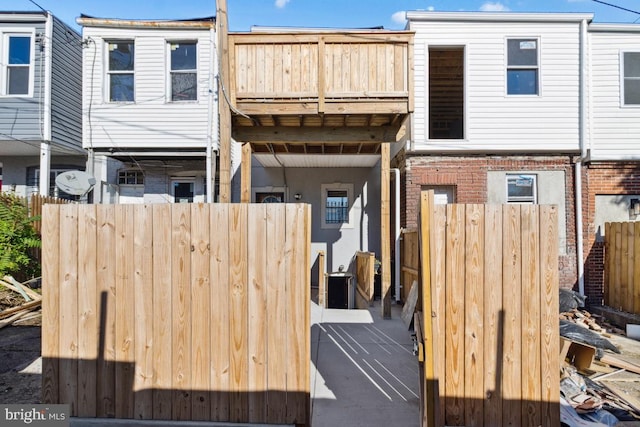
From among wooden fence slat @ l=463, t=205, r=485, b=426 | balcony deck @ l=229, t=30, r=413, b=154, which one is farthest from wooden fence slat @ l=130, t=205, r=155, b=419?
balcony deck @ l=229, t=30, r=413, b=154

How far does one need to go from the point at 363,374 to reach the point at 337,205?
622 centimetres

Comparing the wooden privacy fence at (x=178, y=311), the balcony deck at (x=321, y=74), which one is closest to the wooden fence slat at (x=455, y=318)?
the wooden privacy fence at (x=178, y=311)

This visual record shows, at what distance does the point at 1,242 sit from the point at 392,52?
7.79 metres

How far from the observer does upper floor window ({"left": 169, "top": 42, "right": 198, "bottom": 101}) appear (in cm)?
843

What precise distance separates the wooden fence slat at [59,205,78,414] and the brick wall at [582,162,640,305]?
28.8ft

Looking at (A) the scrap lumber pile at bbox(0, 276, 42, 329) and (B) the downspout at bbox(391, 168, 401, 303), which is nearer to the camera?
(A) the scrap lumber pile at bbox(0, 276, 42, 329)

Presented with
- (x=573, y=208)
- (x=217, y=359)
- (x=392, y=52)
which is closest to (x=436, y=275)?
(x=217, y=359)

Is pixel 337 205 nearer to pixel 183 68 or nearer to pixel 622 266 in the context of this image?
pixel 183 68

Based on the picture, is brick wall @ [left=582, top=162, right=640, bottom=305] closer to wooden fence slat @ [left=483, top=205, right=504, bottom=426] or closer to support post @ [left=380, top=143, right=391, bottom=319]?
support post @ [left=380, top=143, right=391, bottom=319]

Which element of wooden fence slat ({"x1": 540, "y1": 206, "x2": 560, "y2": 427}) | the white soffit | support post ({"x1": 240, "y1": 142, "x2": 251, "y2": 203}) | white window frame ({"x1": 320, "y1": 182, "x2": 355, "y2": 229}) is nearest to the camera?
wooden fence slat ({"x1": 540, "y1": 206, "x2": 560, "y2": 427})

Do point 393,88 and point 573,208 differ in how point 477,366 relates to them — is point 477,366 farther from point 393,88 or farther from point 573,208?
point 573,208

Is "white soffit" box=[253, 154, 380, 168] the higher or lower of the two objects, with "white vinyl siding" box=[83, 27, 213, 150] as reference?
lower

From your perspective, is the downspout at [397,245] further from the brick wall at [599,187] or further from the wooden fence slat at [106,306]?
the wooden fence slat at [106,306]

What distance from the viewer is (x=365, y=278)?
7.45 meters
